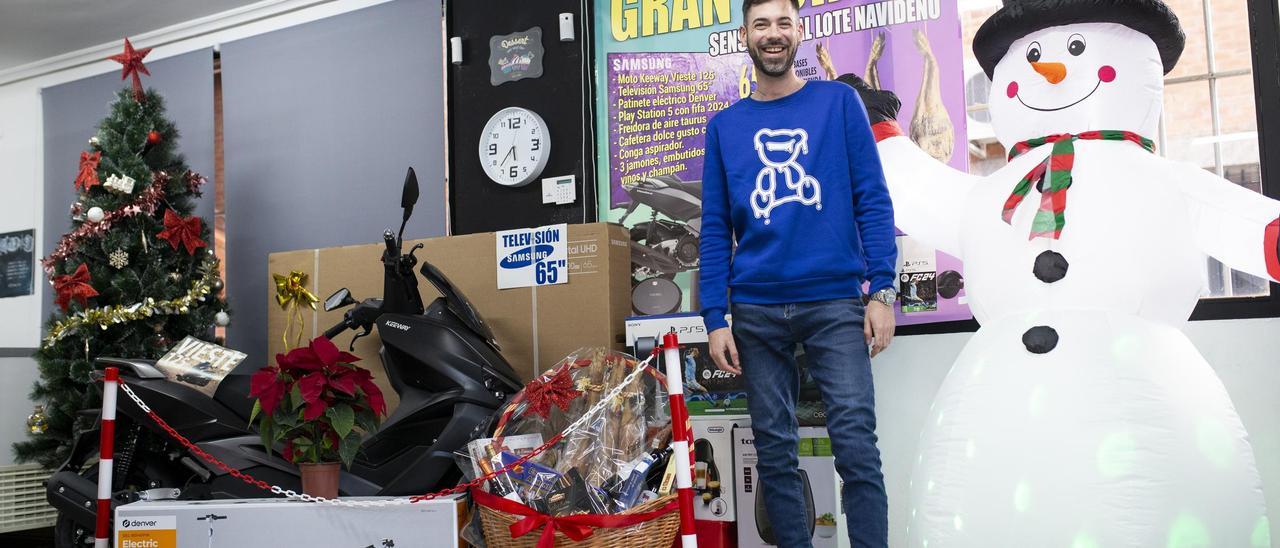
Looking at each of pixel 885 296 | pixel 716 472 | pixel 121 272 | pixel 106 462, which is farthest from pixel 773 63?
pixel 121 272

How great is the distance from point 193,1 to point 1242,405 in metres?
4.60

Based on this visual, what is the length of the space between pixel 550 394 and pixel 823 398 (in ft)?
2.05

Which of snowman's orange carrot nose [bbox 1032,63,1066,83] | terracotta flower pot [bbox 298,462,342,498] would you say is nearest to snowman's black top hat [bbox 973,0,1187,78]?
snowman's orange carrot nose [bbox 1032,63,1066,83]

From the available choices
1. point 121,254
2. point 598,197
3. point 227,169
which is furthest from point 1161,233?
point 227,169

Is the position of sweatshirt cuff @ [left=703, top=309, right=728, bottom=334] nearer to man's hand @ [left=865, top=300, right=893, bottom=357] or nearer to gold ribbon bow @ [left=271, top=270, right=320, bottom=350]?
man's hand @ [left=865, top=300, right=893, bottom=357]

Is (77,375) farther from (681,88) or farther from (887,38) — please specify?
(887,38)

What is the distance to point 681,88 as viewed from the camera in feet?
10.6

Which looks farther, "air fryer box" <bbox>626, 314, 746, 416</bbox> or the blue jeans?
"air fryer box" <bbox>626, 314, 746, 416</bbox>

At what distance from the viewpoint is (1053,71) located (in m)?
1.95

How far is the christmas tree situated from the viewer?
383 cm

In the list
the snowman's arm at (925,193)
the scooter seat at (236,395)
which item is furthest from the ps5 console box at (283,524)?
the snowman's arm at (925,193)

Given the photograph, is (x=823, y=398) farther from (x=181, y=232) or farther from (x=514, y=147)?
(x=181, y=232)

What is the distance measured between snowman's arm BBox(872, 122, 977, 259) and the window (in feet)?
2.56

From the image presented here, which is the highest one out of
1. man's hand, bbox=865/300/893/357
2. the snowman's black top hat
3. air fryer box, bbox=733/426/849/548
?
the snowman's black top hat
